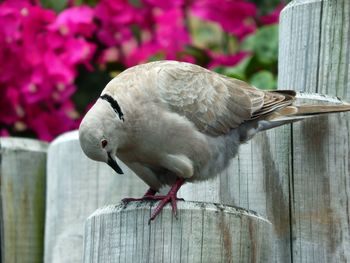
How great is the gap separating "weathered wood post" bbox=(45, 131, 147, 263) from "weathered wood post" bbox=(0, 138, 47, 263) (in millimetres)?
236

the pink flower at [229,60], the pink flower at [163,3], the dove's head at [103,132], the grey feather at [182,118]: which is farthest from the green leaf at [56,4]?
the dove's head at [103,132]

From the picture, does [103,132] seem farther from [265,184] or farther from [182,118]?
[265,184]

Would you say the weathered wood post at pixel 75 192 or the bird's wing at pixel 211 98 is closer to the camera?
the bird's wing at pixel 211 98

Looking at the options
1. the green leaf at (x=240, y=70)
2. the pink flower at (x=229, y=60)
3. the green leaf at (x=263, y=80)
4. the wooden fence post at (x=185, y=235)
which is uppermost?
the pink flower at (x=229, y=60)

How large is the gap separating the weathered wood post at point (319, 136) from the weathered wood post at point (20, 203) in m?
1.33

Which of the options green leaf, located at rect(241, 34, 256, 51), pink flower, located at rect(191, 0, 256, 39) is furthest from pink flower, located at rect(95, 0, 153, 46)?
green leaf, located at rect(241, 34, 256, 51)

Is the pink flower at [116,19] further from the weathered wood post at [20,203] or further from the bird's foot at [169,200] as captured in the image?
the bird's foot at [169,200]

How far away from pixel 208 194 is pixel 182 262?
2.74ft

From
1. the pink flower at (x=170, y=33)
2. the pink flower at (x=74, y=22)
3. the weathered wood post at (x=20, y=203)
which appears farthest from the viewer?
the pink flower at (x=170, y=33)

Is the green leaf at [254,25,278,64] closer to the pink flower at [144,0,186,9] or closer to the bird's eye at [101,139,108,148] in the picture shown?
the pink flower at [144,0,186,9]

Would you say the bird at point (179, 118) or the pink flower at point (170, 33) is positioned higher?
the pink flower at point (170, 33)

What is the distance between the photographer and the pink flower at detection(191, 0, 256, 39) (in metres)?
5.44

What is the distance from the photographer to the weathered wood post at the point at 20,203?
4.54 m

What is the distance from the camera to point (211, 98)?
156 inches
